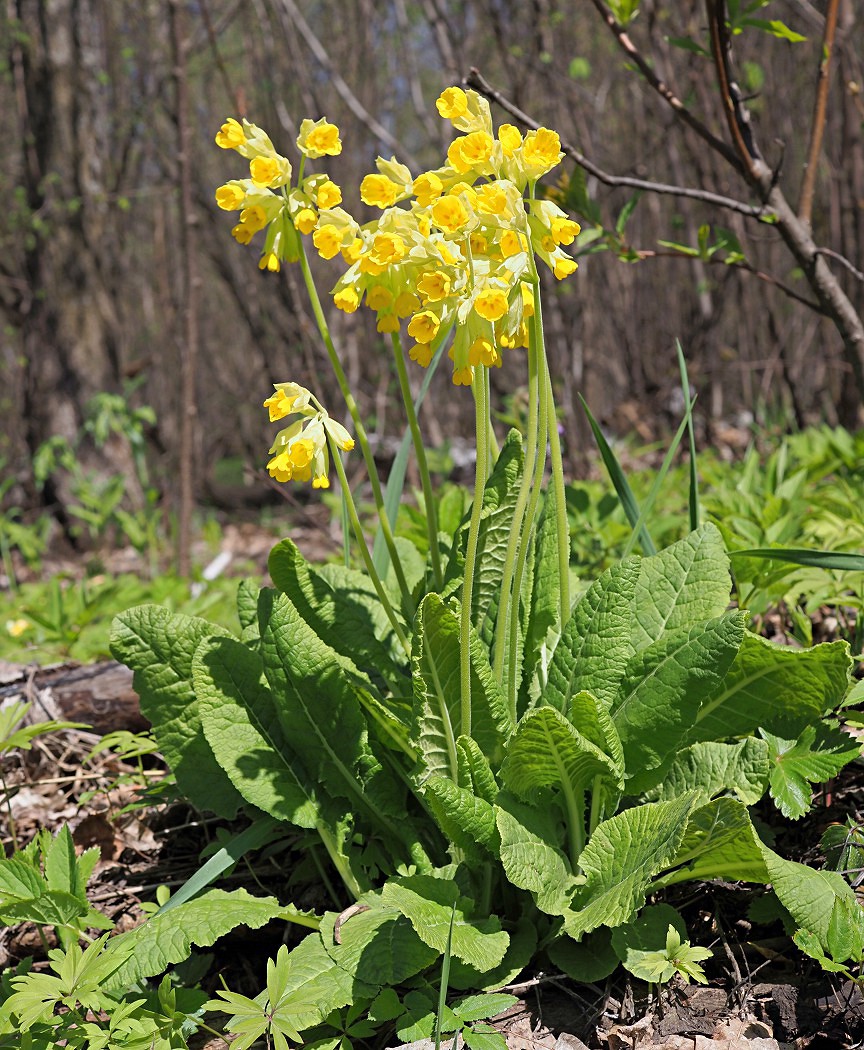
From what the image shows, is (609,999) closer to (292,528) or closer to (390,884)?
(390,884)

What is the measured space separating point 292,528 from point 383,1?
5367mm

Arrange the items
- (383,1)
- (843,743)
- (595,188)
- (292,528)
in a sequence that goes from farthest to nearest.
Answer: (383,1)
(292,528)
(595,188)
(843,743)

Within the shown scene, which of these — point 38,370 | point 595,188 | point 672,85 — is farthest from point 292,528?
point 672,85

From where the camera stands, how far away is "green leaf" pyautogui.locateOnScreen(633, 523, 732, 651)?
1.73m

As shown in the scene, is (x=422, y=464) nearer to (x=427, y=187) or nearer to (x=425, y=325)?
(x=425, y=325)

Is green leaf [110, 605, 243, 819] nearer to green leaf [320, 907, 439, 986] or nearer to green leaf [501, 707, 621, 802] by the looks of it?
green leaf [320, 907, 439, 986]

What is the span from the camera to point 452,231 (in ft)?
4.33

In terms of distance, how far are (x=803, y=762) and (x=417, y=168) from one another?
298 inches

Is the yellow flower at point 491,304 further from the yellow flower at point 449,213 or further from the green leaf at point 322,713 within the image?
the green leaf at point 322,713

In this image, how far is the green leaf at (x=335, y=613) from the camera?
5.87 feet

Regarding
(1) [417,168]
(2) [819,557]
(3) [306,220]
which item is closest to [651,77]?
(3) [306,220]

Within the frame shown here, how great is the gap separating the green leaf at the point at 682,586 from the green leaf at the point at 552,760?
1.10ft

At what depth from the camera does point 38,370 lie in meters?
7.26

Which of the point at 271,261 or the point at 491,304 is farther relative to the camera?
the point at 271,261
